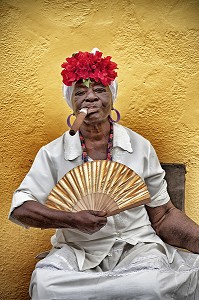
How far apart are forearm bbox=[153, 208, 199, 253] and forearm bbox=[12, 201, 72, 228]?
2.54 feet

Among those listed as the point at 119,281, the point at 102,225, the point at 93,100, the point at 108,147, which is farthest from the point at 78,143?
the point at 119,281

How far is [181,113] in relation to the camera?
528cm

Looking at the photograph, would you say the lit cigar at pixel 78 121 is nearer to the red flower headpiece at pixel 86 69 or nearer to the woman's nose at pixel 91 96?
the woman's nose at pixel 91 96

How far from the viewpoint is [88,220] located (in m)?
4.05

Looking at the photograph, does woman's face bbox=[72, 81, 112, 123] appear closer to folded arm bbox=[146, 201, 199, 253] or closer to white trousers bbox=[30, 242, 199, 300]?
folded arm bbox=[146, 201, 199, 253]

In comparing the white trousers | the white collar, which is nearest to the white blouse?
the white collar

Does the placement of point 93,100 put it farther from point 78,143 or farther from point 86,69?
point 78,143

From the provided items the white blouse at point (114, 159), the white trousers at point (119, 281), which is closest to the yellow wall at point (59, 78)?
the white blouse at point (114, 159)

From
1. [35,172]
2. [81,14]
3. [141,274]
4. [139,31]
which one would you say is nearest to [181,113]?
[139,31]

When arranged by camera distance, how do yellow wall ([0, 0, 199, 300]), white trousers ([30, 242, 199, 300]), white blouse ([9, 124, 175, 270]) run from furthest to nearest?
yellow wall ([0, 0, 199, 300]) → white blouse ([9, 124, 175, 270]) → white trousers ([30, 242, 199, 300])

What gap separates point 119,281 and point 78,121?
3.22 feet

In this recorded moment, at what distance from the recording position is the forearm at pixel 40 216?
4145 millimetres

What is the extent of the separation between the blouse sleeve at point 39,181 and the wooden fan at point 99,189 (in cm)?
17

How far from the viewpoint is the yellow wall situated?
5.21 meters
